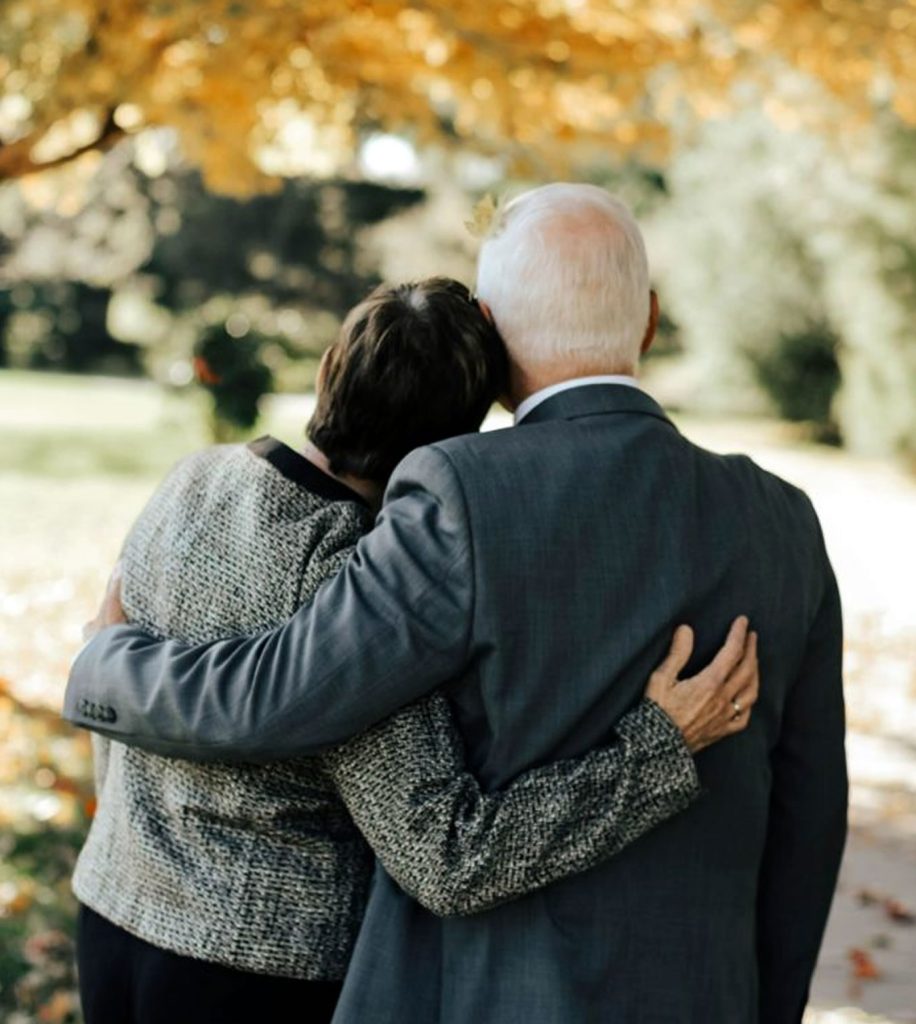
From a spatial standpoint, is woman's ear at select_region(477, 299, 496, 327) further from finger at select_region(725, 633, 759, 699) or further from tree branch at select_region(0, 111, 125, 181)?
tree branch at select_region(0, 111, 125, 181)

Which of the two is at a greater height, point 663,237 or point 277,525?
point 277,525

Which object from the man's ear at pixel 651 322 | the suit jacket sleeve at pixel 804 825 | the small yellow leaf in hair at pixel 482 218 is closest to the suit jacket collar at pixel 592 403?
the man's ear at pixel 651 322

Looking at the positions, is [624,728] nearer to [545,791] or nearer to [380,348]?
[545,791]

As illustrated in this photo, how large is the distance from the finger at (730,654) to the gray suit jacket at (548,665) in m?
0.02

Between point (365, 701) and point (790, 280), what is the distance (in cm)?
2182

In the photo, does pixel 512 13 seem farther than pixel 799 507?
Yes

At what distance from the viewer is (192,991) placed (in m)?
2.00

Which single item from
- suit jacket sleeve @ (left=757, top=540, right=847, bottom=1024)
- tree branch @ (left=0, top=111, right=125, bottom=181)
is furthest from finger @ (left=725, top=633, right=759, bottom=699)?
tree branch @ (left=0, top=111, right=125, bottom=181)

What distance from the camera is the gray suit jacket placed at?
1791 mm

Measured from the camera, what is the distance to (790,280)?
22672 mm

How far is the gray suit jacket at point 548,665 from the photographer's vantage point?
179 centimetres

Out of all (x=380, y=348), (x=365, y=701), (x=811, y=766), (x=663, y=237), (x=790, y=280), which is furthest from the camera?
(x=663, y=237)

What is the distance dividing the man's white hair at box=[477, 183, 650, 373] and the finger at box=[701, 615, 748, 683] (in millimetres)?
362

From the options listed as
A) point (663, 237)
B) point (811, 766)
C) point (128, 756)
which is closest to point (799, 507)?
point (811, 766)
